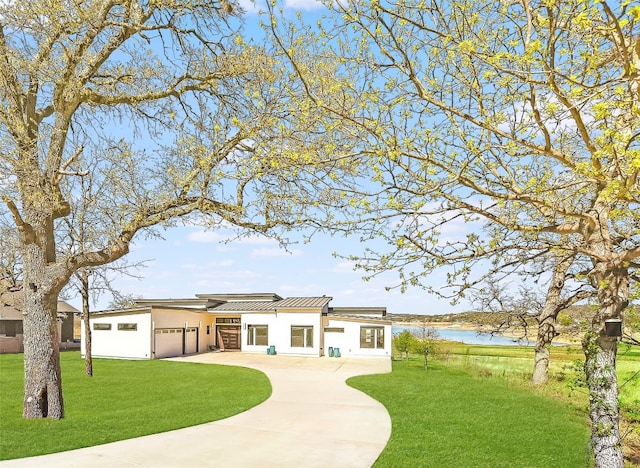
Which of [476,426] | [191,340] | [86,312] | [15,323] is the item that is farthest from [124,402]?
[15,323]

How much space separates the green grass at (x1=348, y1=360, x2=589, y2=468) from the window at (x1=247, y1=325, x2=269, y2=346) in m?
14.1

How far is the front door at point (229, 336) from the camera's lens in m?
32.9

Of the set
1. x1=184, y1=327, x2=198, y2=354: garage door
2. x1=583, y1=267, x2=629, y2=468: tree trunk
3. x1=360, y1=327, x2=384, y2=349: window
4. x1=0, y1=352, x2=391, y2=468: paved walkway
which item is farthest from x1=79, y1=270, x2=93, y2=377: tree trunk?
x1=583, y1=267, x2=629, y2=468: tree trunk

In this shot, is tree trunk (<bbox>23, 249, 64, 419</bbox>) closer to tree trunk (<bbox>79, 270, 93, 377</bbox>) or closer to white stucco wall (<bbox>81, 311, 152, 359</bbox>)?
tree trunk (<bbox>79, 270, 93, 377</bbox>)

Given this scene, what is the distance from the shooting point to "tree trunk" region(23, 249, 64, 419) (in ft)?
31.6

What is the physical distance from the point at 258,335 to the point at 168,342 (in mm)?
5862

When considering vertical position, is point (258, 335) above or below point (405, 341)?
above

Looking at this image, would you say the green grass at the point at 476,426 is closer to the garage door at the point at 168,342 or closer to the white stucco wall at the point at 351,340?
the white stucco wall at the point at 351,340

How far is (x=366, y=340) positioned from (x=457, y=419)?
59.2 ft

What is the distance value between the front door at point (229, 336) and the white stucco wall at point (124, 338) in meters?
7.06

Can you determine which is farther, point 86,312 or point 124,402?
point 86,312

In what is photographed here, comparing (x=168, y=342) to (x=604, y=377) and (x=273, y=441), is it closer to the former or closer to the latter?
(x=273, y=441)

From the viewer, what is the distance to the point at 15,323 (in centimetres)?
3209

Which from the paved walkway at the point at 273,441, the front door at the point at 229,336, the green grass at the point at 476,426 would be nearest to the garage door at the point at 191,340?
the front door at the point at 229,336
